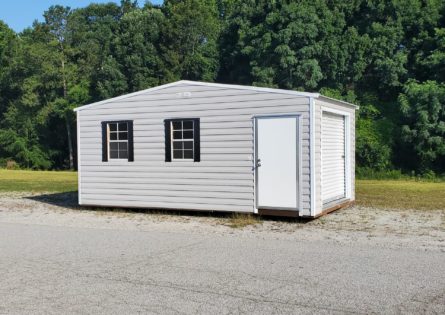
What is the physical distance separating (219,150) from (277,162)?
1.47 m

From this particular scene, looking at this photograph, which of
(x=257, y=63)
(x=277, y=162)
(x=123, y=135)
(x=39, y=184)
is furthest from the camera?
(x=257, y=63)

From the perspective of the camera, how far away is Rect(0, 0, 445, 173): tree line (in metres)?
31.9

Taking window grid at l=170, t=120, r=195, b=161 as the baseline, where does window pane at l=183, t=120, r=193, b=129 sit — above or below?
above

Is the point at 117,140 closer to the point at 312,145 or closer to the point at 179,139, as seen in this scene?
the point at 179,139

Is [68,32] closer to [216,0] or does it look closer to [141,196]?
[216,0]

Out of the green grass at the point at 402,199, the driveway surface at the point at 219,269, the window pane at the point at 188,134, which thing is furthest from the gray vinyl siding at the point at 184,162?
the green grass at the point at 402,199

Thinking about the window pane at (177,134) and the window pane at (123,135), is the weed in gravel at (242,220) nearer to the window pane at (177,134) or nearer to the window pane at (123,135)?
the window pane at (177,134)

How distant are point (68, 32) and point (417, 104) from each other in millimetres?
35085

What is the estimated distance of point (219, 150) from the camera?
12.0 m

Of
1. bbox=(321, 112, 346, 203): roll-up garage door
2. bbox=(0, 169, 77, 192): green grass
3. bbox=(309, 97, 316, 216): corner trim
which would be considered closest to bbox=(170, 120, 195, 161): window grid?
bbox=(309, 97, 316, 216): corner trim

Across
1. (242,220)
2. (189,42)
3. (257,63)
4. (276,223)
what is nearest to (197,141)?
(242,220)

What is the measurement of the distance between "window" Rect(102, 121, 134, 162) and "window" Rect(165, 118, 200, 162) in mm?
1065

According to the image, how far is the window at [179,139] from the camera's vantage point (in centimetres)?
1242

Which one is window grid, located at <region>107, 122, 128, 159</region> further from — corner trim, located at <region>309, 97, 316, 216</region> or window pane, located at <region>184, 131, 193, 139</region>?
corner trim, located at <region>309, 97, 316, 216</region>
